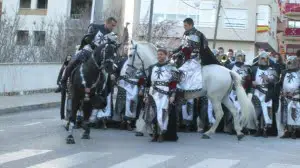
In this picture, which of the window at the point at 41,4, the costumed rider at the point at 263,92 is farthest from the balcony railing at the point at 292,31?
the costumed rider at the point at 263,92

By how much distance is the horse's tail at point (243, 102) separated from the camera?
45.9ft

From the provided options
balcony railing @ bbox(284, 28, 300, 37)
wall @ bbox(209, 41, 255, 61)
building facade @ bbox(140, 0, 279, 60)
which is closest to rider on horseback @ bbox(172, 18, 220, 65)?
building facade @ bbox(140, 0, 279, 60)

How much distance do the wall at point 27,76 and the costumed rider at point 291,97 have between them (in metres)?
12.0

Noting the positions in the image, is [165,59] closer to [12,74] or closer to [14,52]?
[12,74]

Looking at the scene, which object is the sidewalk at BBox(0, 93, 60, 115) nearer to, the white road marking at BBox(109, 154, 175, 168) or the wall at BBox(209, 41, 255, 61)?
the white road marking at BBox(109, 154, 175, 168)

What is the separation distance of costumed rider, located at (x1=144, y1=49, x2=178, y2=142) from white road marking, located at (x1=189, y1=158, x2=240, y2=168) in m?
2.48

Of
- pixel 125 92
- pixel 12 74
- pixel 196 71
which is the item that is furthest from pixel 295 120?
pixel 12 74

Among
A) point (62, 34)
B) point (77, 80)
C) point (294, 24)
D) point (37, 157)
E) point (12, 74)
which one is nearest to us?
point (37, 157)

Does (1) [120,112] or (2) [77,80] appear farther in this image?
(1) [120,112]

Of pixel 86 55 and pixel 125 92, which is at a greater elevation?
A: pixel 86 55

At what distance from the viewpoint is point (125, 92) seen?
1470 cm

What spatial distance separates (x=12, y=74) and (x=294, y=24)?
6412 centimetres

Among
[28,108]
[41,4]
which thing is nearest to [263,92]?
[28,108]

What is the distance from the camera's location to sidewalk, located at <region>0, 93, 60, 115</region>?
786 inches
